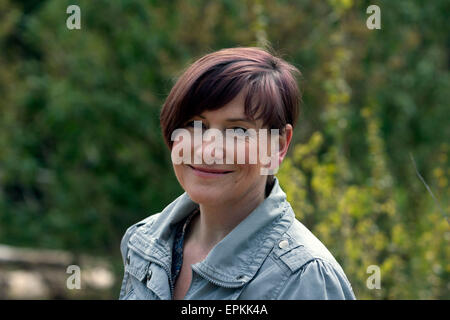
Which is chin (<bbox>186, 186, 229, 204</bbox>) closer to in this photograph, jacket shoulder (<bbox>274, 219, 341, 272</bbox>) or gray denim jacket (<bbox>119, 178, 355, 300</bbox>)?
gray denim jacket (<bbox>119, 178, 355, 300</bbox>)

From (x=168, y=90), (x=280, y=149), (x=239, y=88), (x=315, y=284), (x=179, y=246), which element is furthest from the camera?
(x=168, y=90)

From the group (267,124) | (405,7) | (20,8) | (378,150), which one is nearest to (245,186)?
(267,124)

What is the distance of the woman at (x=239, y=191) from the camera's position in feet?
6.20

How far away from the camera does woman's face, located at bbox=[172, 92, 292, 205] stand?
6.42ft

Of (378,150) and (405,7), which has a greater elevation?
(405,7)

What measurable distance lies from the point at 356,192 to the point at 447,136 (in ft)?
9.58

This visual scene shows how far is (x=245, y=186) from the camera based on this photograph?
80.4 inches

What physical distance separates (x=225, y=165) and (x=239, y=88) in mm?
234

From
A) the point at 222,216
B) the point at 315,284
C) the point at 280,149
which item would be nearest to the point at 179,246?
the point at 222,216

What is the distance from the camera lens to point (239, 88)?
1.95 m

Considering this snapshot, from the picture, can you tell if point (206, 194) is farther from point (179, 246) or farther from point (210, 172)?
point (179, 246)

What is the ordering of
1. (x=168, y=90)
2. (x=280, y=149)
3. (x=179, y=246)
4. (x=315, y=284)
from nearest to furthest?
(x=315, y=284) → (x=280, y=149) → (x=179, y=246) → (x=168, y=90)
